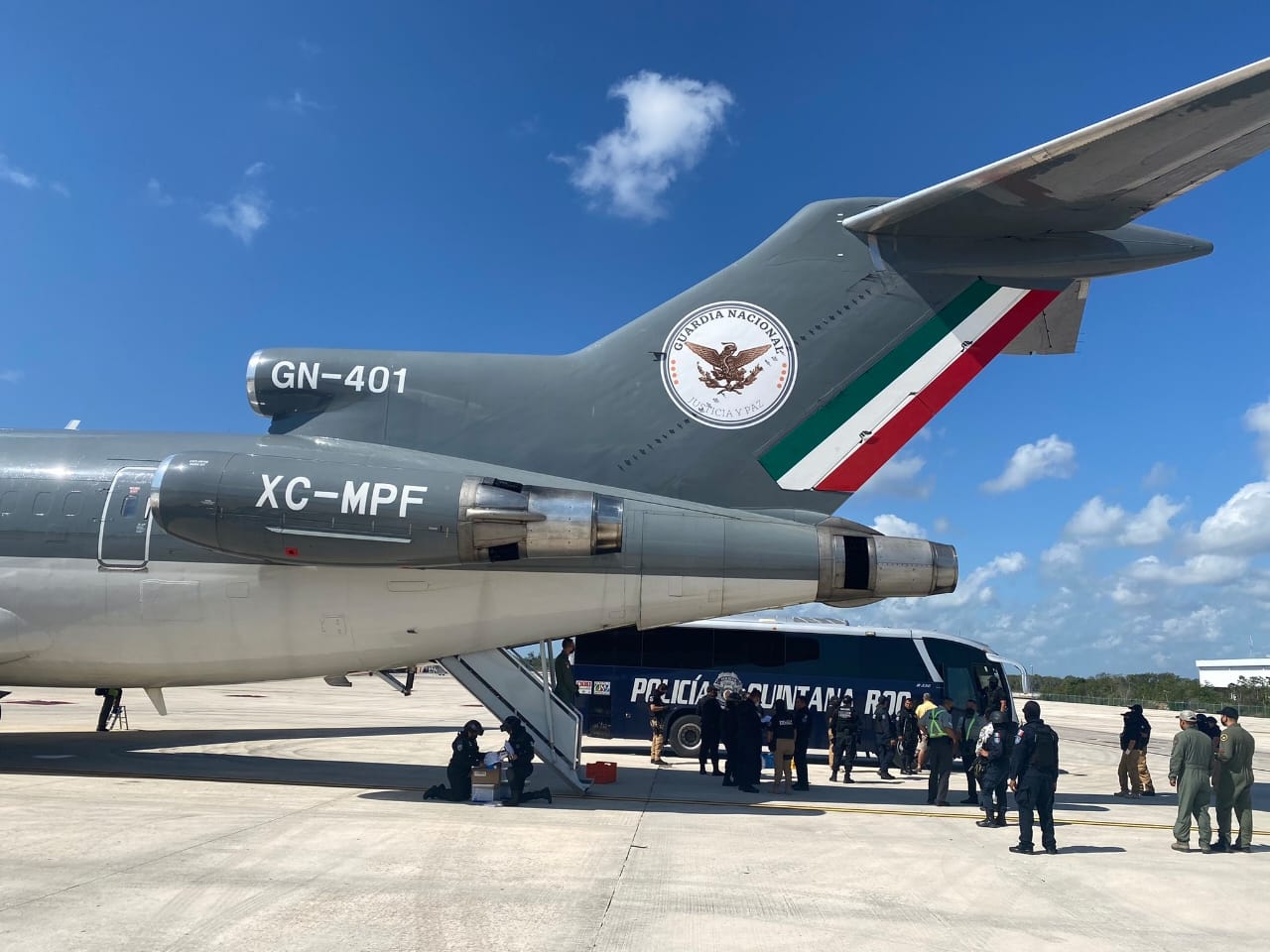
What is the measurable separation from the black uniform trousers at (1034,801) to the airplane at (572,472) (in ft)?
7.24

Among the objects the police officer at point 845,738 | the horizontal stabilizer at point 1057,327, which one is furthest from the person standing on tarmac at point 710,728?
the horizontal stabilizer at point 1057,327

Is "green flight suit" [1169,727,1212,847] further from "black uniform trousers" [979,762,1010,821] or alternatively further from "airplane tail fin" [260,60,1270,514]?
"airplane tail fin" [260,60,1270,514]

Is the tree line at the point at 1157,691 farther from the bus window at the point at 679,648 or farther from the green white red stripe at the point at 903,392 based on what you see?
the green white red stripe at the point at 903,392

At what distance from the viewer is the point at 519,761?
1071 cm

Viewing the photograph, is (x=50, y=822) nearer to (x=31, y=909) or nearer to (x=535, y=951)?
(x=31, y=909)

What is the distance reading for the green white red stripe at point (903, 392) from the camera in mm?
10734

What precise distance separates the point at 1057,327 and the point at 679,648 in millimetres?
10236

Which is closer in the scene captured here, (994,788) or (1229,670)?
(994,788)

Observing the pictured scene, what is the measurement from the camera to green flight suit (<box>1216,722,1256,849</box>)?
977 centimetres

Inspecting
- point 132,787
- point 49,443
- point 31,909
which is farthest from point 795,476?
point 49,443

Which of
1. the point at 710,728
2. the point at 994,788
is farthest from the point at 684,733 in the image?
the point at 994,788

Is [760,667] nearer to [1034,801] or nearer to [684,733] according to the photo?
[684,733]

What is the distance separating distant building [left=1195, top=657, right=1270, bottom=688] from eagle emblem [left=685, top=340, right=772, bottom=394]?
113m

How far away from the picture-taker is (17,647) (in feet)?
37.8
